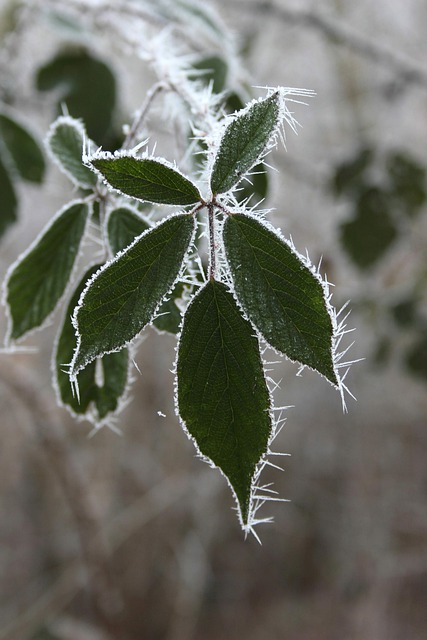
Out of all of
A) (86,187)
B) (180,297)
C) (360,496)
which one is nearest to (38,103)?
(86,187)

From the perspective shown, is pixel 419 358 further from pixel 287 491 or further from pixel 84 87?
A: pixel 287 491

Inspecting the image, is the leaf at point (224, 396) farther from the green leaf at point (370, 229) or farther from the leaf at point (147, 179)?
the green leaf at point (370, 229)

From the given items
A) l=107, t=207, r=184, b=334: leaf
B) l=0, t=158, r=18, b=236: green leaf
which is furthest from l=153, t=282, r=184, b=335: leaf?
l=0, t=158, r=18, b=236: green leaf

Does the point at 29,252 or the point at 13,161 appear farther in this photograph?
the point at 13,161

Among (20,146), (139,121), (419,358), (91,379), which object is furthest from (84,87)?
(419,358)

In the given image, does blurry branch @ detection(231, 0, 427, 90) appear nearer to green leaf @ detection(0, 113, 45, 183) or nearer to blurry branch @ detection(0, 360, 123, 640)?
green leaf @ detection(0, 113, 45, 183)

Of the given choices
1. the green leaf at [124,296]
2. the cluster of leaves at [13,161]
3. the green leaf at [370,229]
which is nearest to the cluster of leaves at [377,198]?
the green leaf at [370,229]

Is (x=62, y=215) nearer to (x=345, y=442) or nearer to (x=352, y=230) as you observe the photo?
(x=352, y=230)
